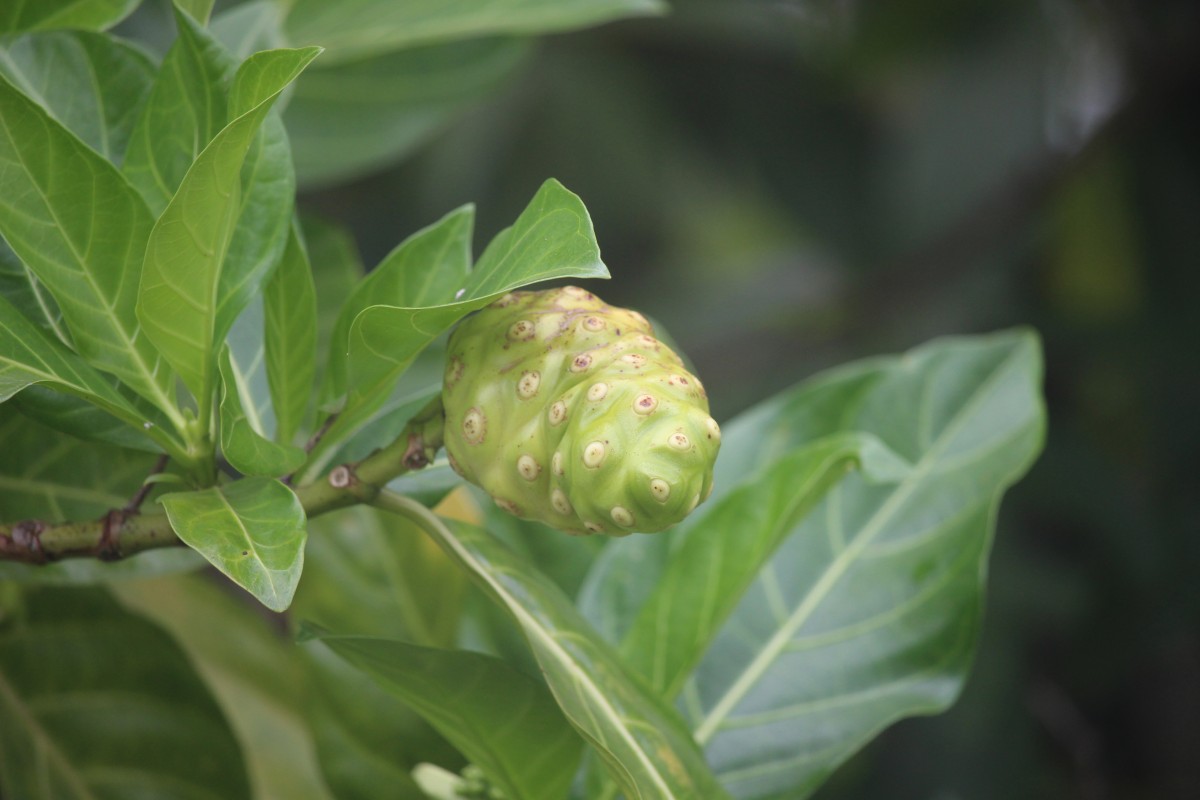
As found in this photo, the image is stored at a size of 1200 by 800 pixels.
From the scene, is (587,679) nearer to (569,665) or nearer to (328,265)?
(569,665)

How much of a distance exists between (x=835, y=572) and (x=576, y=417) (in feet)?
1.46

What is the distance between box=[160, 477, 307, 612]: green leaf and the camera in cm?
43

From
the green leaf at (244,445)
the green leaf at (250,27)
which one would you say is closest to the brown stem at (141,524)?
the green leaf at (244,445)

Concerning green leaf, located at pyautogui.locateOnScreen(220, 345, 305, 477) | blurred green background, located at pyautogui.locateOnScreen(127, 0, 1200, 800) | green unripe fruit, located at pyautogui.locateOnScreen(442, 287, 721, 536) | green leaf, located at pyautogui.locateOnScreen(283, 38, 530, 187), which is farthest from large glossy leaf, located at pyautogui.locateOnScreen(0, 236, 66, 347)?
blurred green background, located at pyautogui.locateOnScreen(127, 0, 1200, 800)

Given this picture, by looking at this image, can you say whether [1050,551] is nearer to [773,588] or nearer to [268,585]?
[773,588]

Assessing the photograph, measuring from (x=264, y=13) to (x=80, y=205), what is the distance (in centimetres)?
36

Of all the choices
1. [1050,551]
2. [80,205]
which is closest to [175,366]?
[80,205]

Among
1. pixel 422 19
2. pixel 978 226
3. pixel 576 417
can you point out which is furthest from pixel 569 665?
pixel 978 226

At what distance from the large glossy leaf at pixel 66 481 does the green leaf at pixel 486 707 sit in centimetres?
18

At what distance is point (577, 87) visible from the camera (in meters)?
2.40

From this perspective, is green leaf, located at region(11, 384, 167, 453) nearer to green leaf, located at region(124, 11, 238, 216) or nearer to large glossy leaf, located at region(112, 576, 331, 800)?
green leaf, located at region(124, 11, 238, 216)

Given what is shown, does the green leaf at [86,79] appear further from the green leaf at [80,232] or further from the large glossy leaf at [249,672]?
the large glossy leaf at [249,672]

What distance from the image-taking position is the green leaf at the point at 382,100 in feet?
3.20

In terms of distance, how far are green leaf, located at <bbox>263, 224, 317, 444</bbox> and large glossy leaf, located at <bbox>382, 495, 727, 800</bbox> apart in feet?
0.25
